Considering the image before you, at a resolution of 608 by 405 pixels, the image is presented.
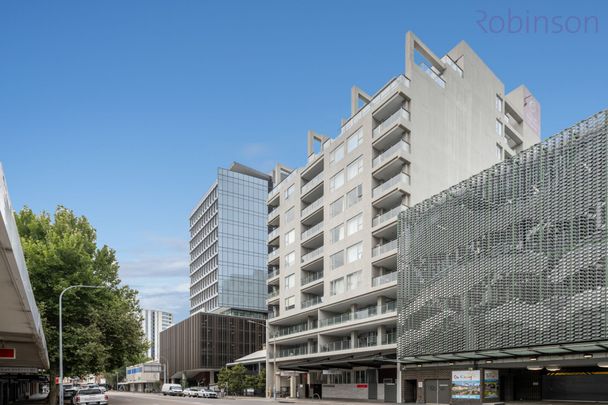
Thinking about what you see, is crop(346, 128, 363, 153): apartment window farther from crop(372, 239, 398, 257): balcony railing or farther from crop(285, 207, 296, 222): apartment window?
crop(285, 207, 296, 222): apartment window

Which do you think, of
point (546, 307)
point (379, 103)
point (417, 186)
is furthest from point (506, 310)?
point (379, 103)

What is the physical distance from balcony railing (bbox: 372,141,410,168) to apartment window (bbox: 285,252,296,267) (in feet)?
68.6

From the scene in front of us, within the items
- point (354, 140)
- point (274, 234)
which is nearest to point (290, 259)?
point (274, 234)

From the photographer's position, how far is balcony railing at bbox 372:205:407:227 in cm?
5325

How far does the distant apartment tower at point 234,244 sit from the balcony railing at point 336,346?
6703 centimetres

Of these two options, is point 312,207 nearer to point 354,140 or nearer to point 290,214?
point 290,214

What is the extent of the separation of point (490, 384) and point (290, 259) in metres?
38.5

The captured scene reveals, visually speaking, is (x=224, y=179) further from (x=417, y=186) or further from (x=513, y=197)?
(x=513, y=197)

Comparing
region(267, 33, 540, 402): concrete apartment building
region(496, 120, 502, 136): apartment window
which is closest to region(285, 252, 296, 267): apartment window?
region(267, 33, 540, 402): concrete apartment building

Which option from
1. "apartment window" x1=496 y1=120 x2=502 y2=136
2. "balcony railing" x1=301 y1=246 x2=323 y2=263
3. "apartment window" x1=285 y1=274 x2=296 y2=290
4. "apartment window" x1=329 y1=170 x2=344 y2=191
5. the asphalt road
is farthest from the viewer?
"apartment window" x1=285 y1=274 x2=296 y2=290

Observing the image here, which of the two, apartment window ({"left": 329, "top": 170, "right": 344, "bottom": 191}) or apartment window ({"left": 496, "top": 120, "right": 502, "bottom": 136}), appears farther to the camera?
apartment window ({"left": 496, "top": 120, "right": 502, "bottom": 136})

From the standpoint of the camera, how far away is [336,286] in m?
62.4

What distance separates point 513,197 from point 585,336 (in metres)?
10.1

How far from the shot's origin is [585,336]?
3200 centimetres
